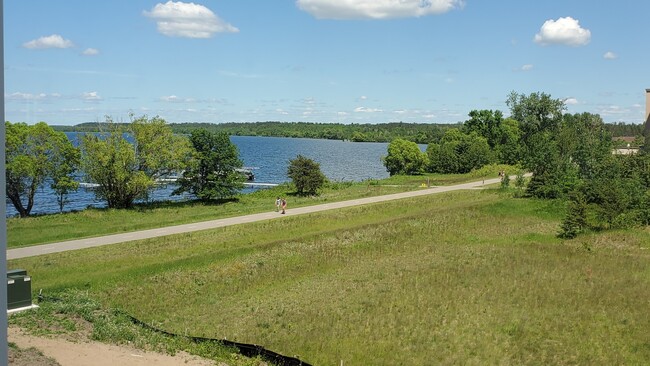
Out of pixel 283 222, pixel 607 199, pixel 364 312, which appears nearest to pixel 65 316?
pixel 364 312

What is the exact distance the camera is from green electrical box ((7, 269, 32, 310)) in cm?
1755

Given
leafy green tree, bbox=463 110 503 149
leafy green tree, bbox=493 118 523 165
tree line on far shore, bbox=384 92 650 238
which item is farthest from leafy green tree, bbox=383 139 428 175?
leafy green tree, bbox=463 110 503 149

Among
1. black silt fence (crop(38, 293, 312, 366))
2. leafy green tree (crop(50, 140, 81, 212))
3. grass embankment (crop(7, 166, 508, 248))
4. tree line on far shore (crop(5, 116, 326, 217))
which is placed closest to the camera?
black silt fence (crop(38, 293, 312, 366))

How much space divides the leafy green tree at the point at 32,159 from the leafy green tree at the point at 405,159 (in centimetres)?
4959

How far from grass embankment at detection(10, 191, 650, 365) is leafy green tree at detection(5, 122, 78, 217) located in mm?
20767

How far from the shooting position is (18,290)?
704 inches

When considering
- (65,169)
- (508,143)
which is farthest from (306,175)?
(508,143)

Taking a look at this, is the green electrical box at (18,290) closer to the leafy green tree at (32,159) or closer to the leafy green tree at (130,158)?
the leafy green tree at (32,159)

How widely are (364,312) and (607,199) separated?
907 inches

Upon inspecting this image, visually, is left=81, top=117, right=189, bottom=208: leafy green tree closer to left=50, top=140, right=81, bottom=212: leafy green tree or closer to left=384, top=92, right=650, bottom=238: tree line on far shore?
left=50, top=140, right=81, bottom=212: leafy green tree

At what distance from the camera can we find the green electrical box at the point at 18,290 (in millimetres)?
17547

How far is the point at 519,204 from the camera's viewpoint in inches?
1734

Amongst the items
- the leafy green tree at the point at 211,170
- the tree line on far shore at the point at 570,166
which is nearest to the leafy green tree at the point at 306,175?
the leafy green tree at the point at 211,170

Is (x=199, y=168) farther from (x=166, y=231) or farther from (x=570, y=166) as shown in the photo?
(x=570, y=166)
